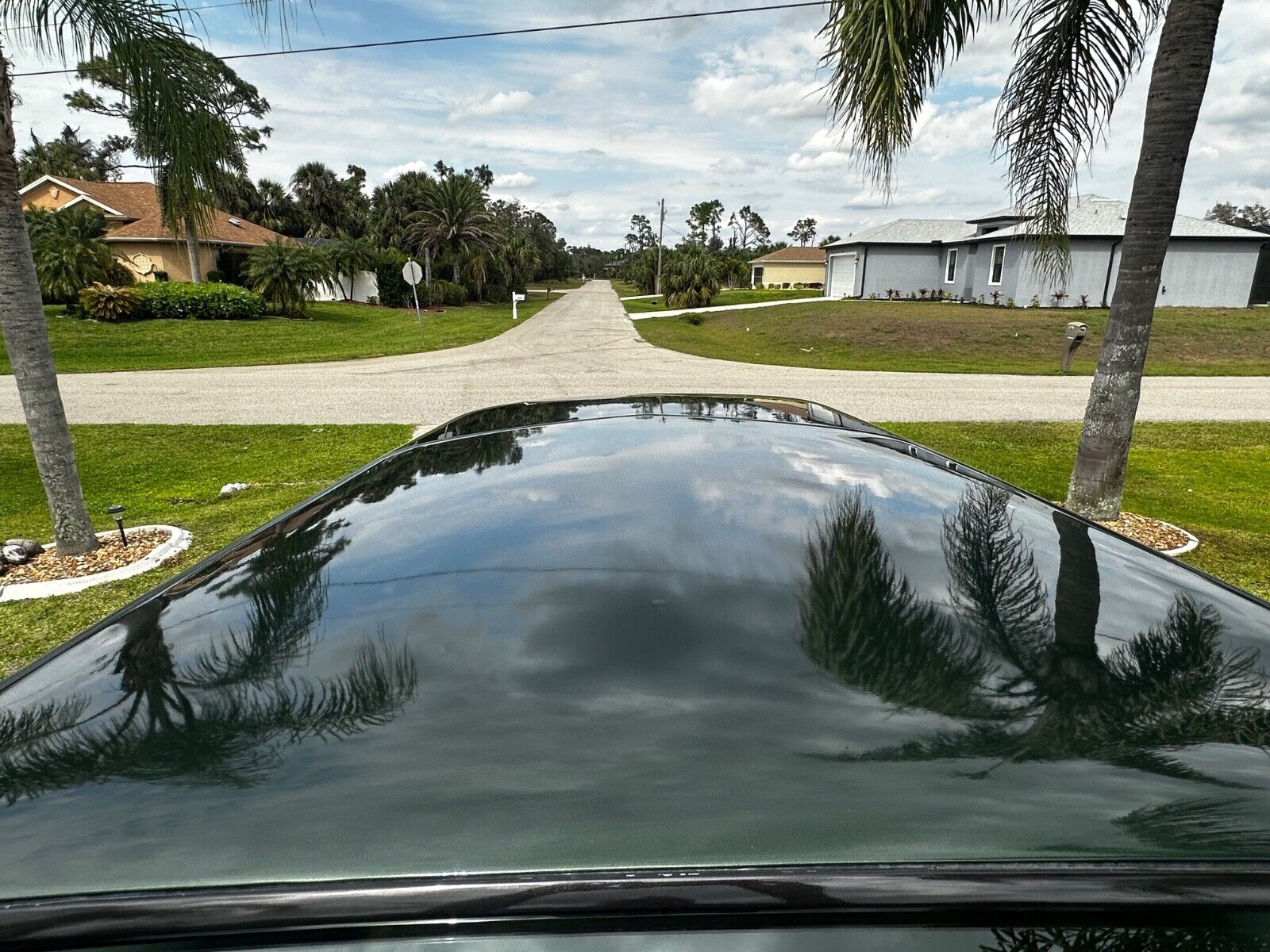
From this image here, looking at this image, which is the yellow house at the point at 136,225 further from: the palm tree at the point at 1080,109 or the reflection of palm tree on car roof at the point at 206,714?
the reflection of palm tree on car roof at the point at 206,714

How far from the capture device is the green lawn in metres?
4.92

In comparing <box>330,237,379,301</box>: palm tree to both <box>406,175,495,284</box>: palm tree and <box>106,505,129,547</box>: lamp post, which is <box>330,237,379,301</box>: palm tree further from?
<box>106,505,129,547</box>: lamp post

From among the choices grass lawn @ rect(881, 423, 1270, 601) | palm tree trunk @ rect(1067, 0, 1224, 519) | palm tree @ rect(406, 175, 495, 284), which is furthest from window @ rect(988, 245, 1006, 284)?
palm tree @ rect(406, 175, 495, 284)

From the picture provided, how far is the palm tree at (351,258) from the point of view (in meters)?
33.0

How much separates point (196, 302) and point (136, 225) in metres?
12.5

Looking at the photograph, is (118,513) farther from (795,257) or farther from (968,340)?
(795,257)

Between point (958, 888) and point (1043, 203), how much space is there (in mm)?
7009

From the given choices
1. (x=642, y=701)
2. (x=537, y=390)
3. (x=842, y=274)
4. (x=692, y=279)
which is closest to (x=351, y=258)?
(x=692, y=279)

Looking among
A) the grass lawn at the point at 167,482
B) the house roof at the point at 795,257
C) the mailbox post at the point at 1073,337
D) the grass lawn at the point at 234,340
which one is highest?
the house roof at the point at 795,257

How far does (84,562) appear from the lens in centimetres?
524

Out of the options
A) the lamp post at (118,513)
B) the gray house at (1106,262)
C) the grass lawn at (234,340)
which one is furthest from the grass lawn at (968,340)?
the lamp post at (118,513)

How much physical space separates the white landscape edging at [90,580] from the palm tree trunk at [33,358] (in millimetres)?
507

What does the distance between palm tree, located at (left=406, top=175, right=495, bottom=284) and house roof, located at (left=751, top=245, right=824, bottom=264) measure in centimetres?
3048

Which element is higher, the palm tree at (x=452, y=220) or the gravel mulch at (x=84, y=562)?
the palm tree at (x=452, y=220)
